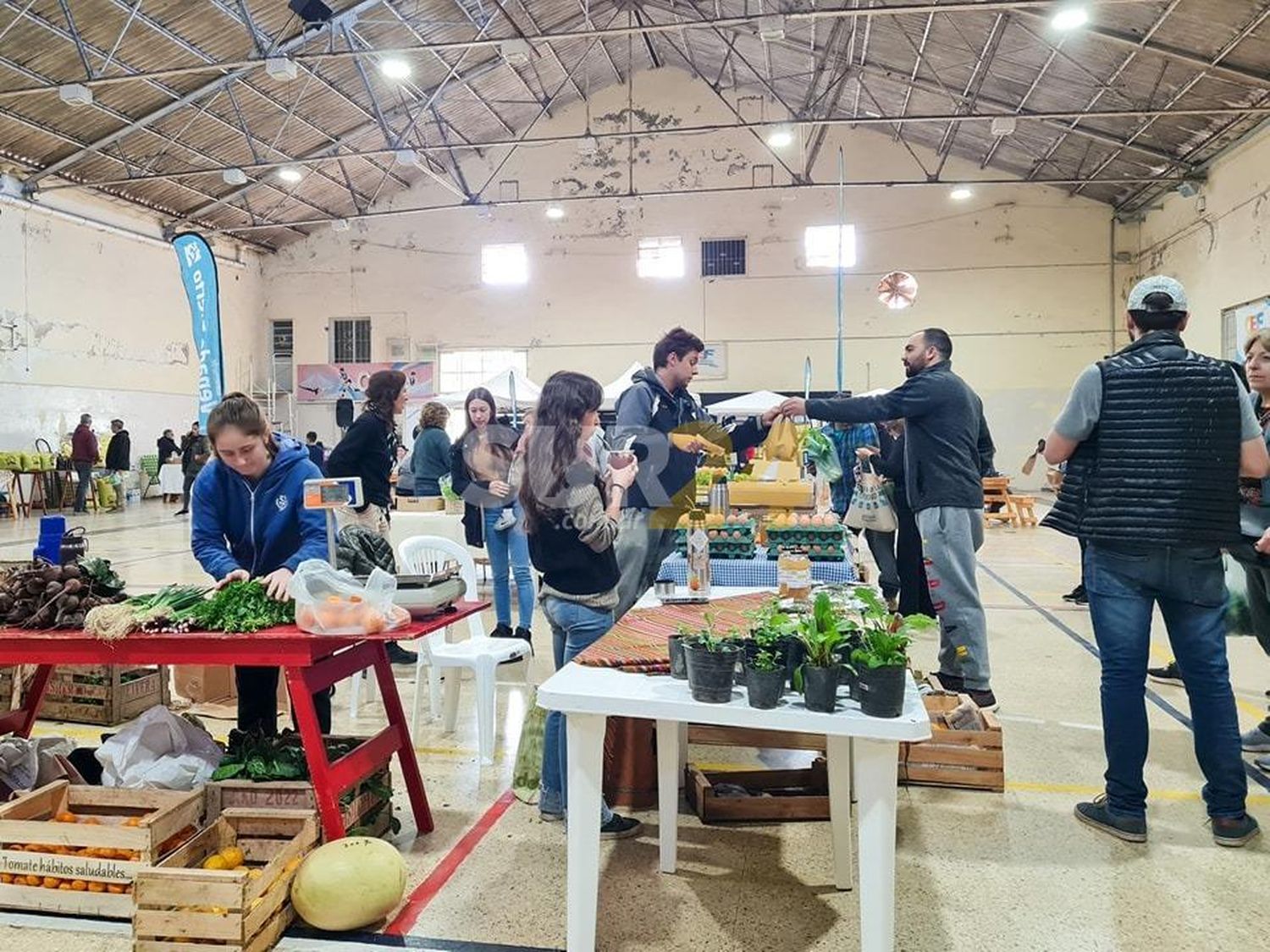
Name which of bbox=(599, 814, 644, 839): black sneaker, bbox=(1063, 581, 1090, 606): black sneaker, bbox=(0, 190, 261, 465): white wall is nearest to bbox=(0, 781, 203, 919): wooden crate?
bbox=(599, 814, 644, 839): black sneaker

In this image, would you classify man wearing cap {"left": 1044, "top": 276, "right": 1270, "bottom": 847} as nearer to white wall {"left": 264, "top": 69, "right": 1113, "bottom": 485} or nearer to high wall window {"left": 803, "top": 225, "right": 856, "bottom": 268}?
white wall {"left": 264, "top": 69, "right": 1113, "bottom": 485}

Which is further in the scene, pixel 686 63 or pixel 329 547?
pixel 686 63

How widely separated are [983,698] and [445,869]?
2429mm

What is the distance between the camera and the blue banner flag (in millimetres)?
4516

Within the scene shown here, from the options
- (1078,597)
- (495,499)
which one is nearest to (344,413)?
(495,499)

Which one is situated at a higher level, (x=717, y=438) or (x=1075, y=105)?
(x=1075, y=105)

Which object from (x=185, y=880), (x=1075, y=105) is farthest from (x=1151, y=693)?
(x=1075, y=105)

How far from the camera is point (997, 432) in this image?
1702 centimetres

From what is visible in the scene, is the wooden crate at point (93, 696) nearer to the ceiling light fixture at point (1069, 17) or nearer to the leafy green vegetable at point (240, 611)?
the leafy green vegetable at point (240, 611)

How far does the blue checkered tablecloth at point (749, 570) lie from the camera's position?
3.27 metres

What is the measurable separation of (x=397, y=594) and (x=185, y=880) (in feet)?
2.77

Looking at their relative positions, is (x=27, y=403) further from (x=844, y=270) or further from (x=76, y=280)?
(x=844, y=270)

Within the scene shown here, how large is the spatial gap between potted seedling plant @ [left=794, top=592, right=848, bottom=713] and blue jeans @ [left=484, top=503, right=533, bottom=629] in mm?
3316

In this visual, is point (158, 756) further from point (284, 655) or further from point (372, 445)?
point (372, 445)
